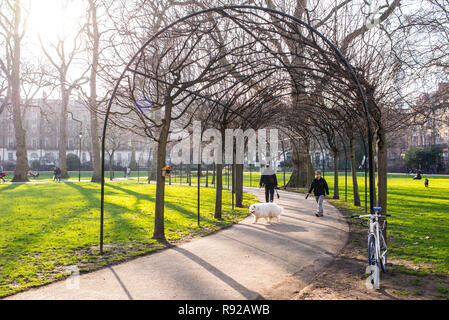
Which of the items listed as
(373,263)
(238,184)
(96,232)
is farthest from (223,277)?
(238,184)

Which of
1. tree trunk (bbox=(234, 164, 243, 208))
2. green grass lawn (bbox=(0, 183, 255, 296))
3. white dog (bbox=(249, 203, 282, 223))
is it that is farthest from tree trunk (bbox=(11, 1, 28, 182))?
white dog (bbox=(249, 203, 282, 223))

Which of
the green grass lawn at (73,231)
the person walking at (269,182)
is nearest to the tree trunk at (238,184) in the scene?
the green grass lawn at (73,231)

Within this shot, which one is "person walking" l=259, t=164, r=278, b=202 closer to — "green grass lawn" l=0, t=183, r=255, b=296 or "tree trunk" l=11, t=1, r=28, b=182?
"green grass lawn" l=0, t=183, r=255, b=296

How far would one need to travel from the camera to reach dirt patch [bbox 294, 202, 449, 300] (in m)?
5.29

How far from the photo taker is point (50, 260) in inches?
285

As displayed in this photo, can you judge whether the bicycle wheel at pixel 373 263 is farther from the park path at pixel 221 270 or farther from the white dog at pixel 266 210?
the white dog at pixel 266 210

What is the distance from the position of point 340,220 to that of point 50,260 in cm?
908

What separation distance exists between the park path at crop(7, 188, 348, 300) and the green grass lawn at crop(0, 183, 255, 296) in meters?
0.62

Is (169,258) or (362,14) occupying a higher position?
(362,14)

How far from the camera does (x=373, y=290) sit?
5.56m

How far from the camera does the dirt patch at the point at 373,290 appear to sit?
17.3 ft
